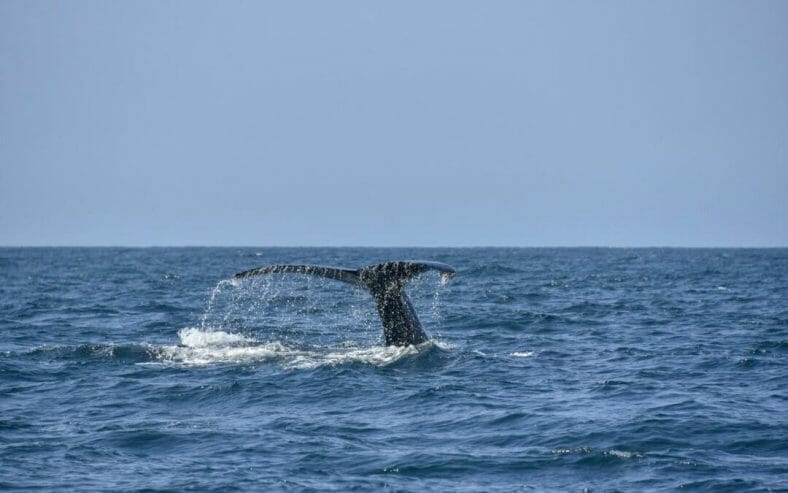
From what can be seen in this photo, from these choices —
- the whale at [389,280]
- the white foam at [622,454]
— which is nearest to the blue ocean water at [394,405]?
the white foam at [622,454]

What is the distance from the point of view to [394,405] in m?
13.1

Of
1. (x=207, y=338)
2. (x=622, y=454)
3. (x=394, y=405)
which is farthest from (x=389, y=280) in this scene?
(x=622, y=454)

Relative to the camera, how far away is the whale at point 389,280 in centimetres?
1477

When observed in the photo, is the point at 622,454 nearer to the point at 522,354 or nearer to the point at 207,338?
the point at 522,354

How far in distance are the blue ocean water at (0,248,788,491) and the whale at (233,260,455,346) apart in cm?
33

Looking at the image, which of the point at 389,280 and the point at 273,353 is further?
the point at 273,353

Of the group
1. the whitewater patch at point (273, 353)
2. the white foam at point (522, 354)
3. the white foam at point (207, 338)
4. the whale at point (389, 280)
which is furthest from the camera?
the white foam at point (207, 338)

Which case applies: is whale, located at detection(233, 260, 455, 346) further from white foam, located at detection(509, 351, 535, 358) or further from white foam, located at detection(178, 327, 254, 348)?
white foam, located at detection(178, 327, 254, 348)

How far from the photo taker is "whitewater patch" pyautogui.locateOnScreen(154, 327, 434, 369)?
1653cm

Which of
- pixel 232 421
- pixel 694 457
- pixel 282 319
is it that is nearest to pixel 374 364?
pixel 232 421

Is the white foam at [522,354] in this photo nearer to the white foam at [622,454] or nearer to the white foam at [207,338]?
the white foam at [207,338]

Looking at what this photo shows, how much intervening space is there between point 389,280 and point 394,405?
3.30 metres

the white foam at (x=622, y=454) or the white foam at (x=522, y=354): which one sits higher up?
the white foam at (x=522, y=354)

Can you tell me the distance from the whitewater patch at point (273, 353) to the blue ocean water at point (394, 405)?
2.4 inches
